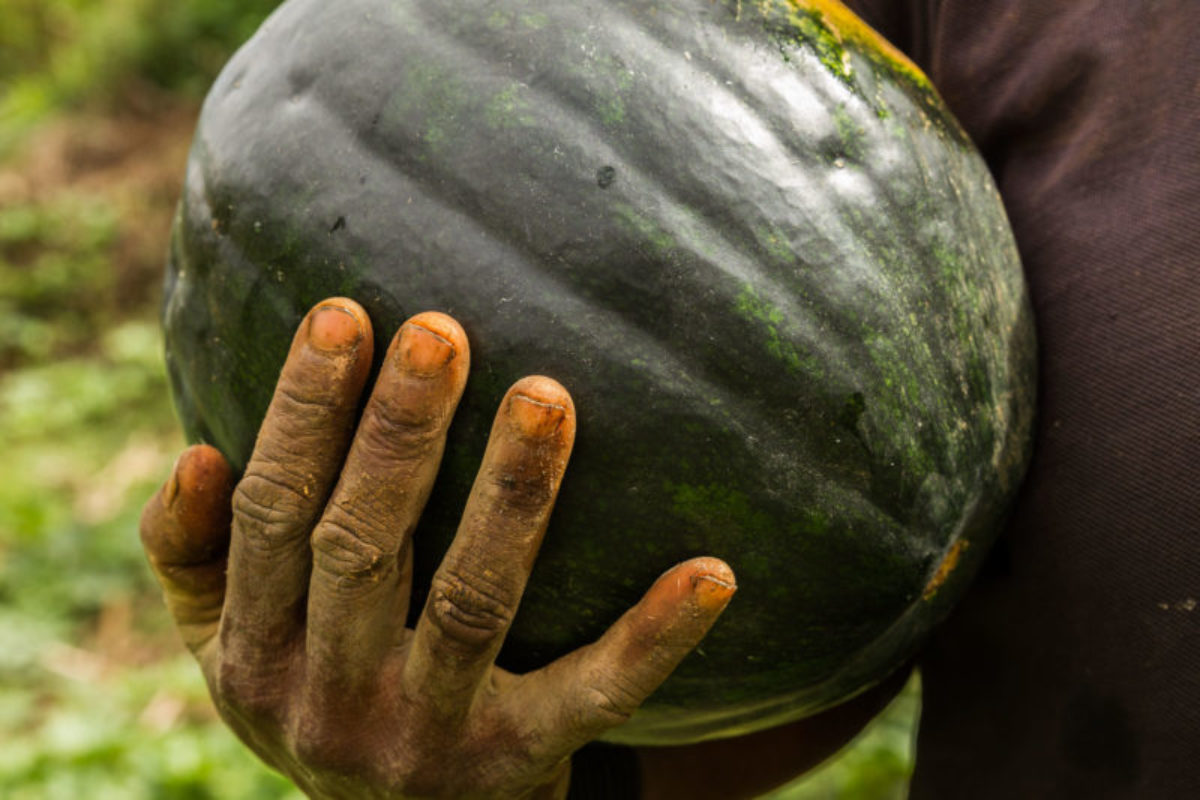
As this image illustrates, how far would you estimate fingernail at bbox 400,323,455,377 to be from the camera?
124cm

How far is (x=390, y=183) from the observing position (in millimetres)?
1344

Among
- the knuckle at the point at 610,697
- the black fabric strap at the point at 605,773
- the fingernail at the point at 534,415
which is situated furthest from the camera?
the black fabric strap at the point at 605,773

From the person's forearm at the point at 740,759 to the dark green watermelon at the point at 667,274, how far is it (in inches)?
20.1

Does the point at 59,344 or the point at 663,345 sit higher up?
the point at 663,345

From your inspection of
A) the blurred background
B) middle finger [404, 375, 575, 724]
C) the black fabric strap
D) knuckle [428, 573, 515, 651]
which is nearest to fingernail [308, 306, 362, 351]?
middle finger [404, 375, 575, 724]

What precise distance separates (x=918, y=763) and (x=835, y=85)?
1094 mm

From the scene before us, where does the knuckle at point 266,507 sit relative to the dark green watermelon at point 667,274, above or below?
below

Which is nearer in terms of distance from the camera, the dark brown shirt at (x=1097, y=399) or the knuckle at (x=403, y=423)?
the knuckle at (x=403, y=423)

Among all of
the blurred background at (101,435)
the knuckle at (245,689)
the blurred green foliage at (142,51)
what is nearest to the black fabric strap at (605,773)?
the knuckle at (245,689)

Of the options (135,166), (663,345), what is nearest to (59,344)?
(135,166)

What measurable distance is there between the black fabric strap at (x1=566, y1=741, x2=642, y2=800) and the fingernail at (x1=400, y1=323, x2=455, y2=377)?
2.56 ft

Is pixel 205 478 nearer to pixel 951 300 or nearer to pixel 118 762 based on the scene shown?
pixel 951 300

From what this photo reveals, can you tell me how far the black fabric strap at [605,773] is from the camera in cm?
174

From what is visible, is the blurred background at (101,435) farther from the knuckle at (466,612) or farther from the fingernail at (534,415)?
the fingernail at (534,415)
